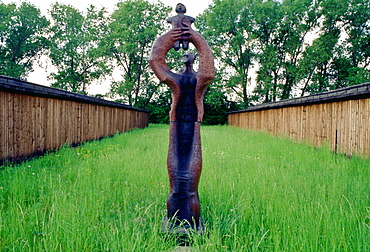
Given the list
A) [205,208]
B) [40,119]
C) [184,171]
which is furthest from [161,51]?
[40,119]

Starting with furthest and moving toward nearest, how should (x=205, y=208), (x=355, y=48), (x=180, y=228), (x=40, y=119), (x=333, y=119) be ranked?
(x=355, y=48) < (x=333, y=119) < (x=40, y=119) < (x=205, y=208) < (x=180, y=228)

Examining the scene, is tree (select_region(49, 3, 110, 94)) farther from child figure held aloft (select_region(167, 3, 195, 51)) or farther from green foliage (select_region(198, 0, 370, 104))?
child figure held aloft (select_region(167, 3, 195, 51))

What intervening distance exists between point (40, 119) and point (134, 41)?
2025cm

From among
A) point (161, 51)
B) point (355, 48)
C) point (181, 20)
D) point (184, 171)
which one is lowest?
point (184, 171)

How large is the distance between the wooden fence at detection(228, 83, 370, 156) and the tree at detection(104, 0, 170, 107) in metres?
17.5

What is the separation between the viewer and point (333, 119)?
7.42 m

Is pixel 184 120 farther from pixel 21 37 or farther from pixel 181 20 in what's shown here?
pixel 21 37

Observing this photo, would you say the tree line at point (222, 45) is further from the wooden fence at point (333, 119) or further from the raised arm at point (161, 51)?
the raised arm at point (161, 51)

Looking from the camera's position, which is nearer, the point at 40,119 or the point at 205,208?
the point at 205,208

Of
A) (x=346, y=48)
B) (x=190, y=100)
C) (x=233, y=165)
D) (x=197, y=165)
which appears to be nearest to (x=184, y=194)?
(x=197, y=165)

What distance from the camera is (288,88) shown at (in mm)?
24500

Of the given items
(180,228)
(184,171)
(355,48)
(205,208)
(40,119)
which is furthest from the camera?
(355,48)

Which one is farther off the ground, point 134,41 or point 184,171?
point 134,41

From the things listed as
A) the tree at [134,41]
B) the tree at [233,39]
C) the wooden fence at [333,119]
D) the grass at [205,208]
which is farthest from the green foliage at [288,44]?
the grass at [205,208]
